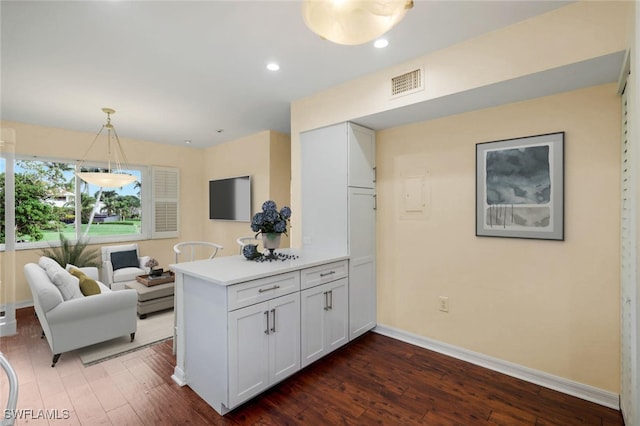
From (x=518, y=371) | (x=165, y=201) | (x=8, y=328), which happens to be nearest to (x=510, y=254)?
(x=518, y=371)

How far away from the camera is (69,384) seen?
231 cm

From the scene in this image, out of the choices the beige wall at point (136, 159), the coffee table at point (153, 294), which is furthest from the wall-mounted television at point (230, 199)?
the coffee table at point (153, 294)

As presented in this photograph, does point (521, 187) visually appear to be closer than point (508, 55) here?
No

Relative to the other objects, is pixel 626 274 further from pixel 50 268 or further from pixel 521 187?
pixel 50 268

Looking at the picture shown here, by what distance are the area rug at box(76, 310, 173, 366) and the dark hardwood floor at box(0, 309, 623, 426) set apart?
10 cm

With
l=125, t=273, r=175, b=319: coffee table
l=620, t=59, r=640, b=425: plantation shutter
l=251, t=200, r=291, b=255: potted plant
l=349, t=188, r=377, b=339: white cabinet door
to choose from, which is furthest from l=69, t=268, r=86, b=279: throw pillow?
l=620, t=59, r=640, b=425: plantation shutter

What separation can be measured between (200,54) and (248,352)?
2305 mm

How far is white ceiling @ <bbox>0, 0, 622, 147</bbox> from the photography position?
187cm

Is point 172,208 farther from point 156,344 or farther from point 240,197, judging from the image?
point 156,344

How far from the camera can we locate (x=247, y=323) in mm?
2016

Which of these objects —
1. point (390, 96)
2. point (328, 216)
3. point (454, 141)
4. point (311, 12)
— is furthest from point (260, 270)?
point (454, 141)

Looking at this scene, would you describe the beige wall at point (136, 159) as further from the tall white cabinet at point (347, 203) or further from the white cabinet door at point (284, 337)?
the white cabinet door at point (284, 337)

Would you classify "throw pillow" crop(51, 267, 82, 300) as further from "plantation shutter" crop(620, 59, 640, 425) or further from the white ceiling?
"plantation shutter" crop(620, 59, 640, 425)

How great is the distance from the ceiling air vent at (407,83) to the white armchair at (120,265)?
4.47 meters
